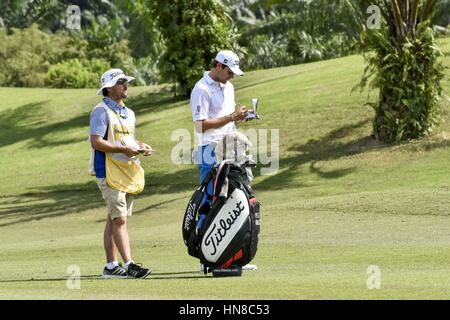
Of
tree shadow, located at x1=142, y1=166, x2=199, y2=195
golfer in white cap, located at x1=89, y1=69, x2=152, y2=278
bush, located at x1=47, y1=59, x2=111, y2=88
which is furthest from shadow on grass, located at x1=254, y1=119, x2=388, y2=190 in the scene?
bush, located at x1=47, y1=59, x2=111, y2=88

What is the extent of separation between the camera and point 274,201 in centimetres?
2133

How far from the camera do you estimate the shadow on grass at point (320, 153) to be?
23.5m

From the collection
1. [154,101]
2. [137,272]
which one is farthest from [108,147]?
[154,101]

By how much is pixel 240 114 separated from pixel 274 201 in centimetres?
1090

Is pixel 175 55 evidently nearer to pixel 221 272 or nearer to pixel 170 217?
pixel 170 217

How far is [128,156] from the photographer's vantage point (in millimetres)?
10828

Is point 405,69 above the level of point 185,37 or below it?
above

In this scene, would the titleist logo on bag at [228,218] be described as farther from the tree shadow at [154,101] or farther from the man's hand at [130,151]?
the tree shadow at [154,101]

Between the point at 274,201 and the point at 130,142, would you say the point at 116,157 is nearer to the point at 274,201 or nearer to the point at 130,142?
the point at 130,142

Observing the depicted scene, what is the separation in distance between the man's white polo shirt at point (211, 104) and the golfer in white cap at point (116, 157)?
587 millimetres

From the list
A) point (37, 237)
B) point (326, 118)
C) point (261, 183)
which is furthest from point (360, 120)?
point (37, 237)

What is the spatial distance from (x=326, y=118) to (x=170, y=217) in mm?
9126

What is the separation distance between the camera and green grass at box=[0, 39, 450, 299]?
959 cm

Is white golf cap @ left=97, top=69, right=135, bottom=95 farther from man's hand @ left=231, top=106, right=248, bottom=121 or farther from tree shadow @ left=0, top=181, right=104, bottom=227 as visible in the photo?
tree shadow @ left=0, top=181, right=104, bottom=227
